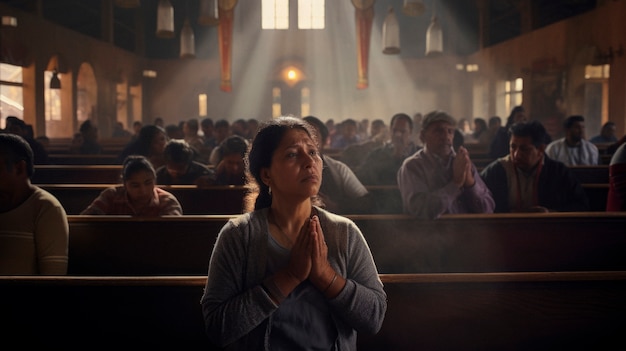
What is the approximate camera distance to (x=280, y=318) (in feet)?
5.88

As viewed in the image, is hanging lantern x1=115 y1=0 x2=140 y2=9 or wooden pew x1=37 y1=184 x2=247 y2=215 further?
hanging lantern x1=115 y1=0 x2=140 y2=9

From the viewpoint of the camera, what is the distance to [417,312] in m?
2.30

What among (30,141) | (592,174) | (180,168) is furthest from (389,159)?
(30,141)

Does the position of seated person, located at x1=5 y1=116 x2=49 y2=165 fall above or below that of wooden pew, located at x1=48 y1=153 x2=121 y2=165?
above

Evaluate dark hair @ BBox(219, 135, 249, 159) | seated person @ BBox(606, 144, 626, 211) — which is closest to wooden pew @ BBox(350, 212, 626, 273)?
seated person @ BBox(606, 144, 626, 211)

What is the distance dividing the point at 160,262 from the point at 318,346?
1854 mm

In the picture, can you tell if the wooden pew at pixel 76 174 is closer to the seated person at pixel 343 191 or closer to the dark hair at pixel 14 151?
the seated person at pixel 343 191

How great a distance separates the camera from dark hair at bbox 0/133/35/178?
289 centimetres

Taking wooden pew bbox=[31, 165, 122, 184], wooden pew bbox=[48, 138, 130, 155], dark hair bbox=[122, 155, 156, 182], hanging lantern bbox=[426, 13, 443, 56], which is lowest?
wooden pew bbox=[31, 165, 122, 184]

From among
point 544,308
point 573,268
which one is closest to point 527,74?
point 573,268

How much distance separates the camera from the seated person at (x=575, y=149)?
7301 mm

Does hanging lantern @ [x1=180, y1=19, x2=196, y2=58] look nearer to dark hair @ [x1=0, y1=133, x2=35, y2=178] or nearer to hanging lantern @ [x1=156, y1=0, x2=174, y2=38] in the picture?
hanging lantern @ [x1=156, y1=0, x2=174, y2=38]

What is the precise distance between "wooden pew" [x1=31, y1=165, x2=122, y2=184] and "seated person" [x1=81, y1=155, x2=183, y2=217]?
307 cm

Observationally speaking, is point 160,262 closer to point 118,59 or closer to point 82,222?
point 82,222
